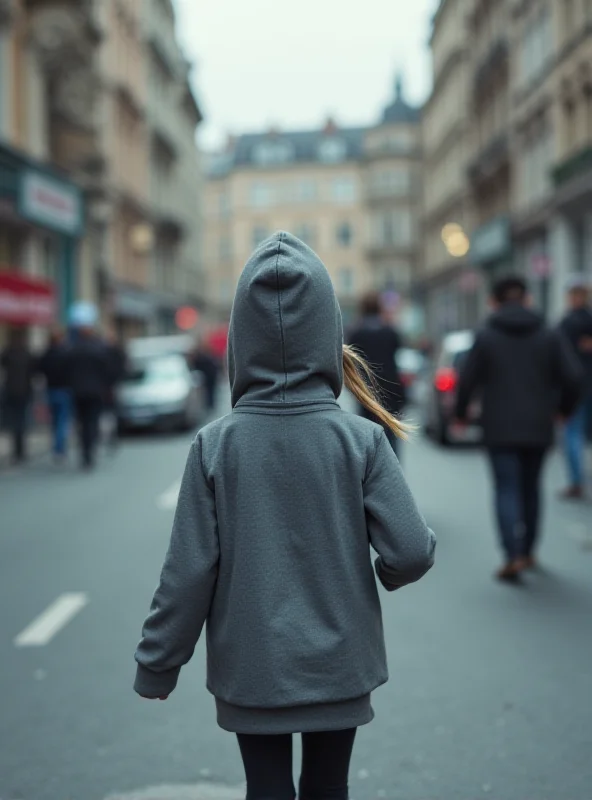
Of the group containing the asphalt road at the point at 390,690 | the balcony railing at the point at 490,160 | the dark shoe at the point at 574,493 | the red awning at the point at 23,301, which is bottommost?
the asphalt road at the point at 390,690

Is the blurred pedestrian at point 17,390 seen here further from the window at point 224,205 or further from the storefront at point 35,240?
the window at point 224,205

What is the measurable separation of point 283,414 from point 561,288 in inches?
1138

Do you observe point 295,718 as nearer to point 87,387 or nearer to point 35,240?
point 87,387

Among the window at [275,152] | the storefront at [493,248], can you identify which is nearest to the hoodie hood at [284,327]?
the storefront at [493,248]

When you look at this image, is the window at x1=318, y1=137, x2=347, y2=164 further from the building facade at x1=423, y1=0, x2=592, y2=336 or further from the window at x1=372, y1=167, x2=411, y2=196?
the building facade at x1=423, y1=0, x2=592, y2=336

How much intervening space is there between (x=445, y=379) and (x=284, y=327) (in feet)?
49.2

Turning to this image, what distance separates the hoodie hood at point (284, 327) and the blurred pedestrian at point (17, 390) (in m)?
14.8

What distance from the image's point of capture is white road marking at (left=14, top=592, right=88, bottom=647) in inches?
243

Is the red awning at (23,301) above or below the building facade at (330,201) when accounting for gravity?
below

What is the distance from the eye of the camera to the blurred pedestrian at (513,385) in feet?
23.8

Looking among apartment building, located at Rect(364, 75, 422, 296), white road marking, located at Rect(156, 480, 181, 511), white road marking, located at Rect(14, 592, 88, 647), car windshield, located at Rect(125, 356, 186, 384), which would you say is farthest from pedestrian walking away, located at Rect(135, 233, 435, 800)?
apartment building, located at Rect(364, 75, 422, 296)

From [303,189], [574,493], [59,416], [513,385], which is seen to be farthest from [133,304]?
[303,189]

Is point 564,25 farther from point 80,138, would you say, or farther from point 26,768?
point 26,768

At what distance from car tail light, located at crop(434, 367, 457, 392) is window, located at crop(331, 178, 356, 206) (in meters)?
84.4
